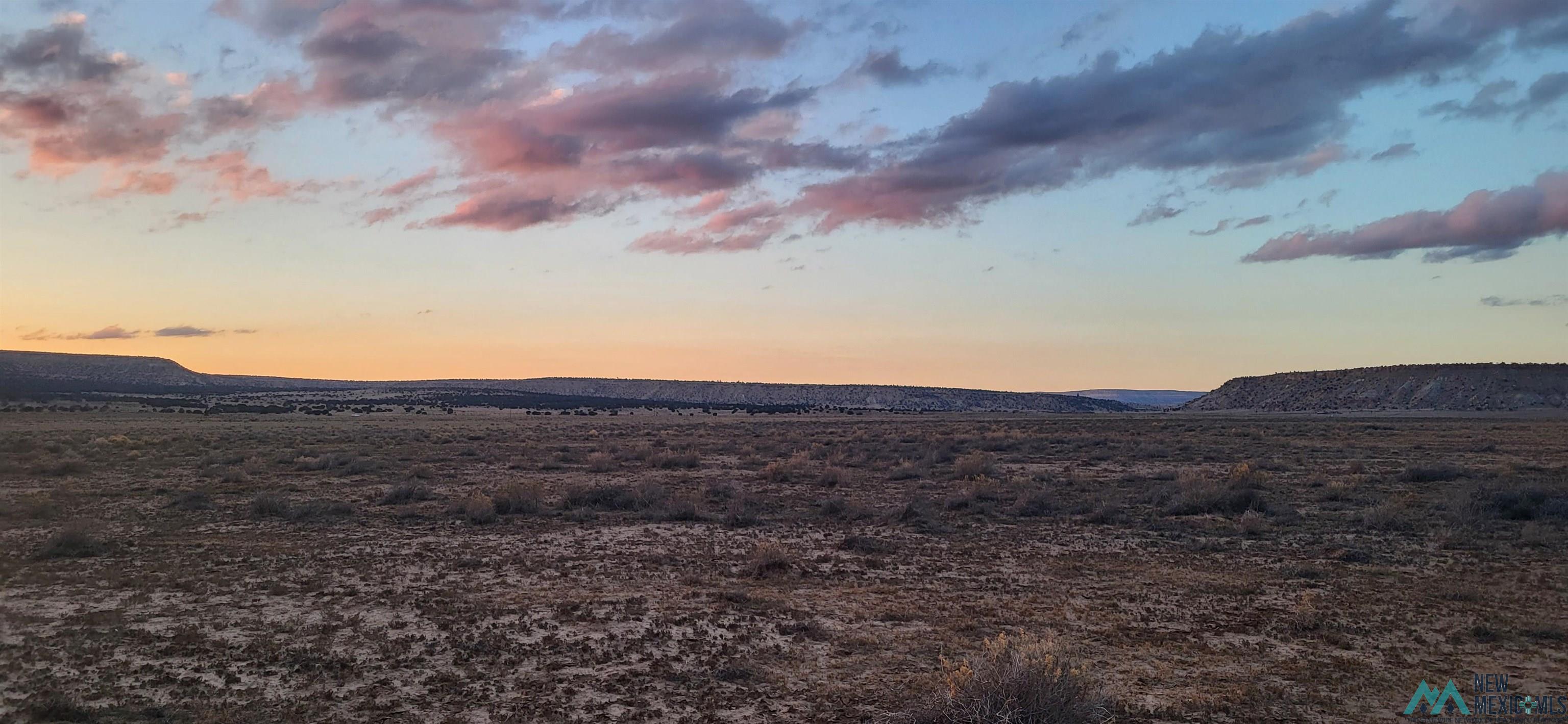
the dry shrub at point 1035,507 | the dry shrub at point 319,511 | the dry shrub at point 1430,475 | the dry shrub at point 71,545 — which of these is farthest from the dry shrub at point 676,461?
the dry shrub at point 1430,475

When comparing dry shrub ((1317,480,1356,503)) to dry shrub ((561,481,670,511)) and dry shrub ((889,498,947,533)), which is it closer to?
dry shrub ((889,498,947,533))

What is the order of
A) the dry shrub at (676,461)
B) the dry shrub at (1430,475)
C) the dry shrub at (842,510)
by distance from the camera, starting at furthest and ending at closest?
the dry shrub at (676,461)
the dry shrub at (1430,475)
the dry shrub at (842,510)

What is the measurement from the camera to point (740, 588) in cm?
1259

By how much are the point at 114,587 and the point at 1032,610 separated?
11.9 m

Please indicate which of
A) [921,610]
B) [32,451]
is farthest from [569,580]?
[32,451]

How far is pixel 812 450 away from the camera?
37969 millimetres

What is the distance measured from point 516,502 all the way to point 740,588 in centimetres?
919

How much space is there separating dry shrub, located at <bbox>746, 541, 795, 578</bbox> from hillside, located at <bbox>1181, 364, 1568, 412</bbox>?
106096mm

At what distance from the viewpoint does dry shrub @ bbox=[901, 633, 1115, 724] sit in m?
7.00

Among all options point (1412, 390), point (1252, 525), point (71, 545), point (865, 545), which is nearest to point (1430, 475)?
point (1252, 525)

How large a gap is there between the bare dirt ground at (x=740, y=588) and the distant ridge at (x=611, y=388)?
107174mm

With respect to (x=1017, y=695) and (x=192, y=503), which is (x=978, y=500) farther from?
(x=192, y=503)

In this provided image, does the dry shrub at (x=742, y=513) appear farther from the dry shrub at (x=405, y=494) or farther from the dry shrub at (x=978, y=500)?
the dry shrub at (x=405, y=494)

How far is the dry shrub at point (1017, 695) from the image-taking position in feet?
23.0
